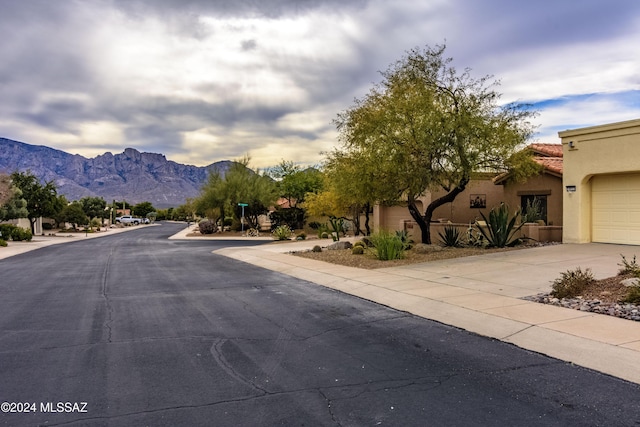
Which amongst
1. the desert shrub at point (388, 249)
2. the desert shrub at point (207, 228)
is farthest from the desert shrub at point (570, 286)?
the desert shrub at point (207, 228)

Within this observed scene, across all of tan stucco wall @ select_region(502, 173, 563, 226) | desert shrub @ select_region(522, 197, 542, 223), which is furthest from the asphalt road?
tan stucco wall @ select_region(502, 173, 563, 226)

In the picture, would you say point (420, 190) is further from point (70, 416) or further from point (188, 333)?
point (70, 416)

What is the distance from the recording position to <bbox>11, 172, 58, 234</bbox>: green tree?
158 feet

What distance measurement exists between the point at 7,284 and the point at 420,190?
14018 millimetres

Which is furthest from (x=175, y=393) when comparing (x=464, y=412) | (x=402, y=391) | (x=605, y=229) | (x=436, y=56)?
(x=605, y=229)

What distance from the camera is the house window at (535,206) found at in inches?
851

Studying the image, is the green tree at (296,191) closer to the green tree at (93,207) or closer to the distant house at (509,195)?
the distant house at (509,195)

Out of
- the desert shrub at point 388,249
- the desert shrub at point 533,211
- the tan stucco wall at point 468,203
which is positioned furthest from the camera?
the tan stucco wall at point 468,203

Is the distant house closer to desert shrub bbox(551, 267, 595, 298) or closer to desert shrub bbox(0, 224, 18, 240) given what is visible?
desert shrub bbox(551, 267, 595, 298)

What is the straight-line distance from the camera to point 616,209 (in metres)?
18.3

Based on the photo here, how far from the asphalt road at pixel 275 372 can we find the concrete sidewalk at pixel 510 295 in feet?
1.60

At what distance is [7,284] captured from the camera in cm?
1421

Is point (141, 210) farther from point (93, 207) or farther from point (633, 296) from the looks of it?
point (633, 296)

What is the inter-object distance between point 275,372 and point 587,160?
1712 cm
